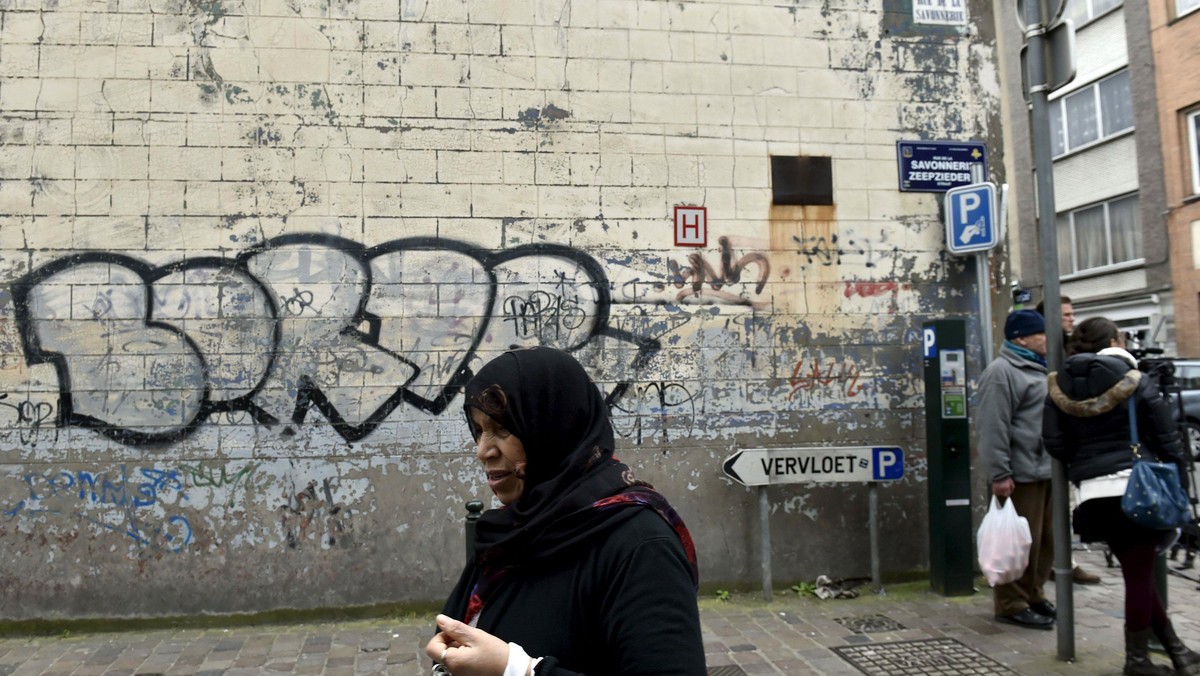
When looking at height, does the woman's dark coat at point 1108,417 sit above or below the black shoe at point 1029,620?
above

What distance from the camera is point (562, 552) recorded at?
1630 millimetres

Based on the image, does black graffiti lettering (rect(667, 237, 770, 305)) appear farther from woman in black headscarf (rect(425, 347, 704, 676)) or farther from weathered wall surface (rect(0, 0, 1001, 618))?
woman in black headscarf (rect(425, 347, 704, 676))

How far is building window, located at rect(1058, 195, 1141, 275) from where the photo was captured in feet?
61.2

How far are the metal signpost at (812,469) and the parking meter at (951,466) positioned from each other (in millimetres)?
305

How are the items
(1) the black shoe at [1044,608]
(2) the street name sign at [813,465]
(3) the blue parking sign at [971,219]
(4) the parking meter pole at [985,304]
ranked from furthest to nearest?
(4) the parking meter pole at [985,304] → (3) the blue parking sign at [971,219] → (2) the street name sign at [813,465] → (1) the black shoe at [1044,608]

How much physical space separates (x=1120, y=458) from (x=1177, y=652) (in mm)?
1087

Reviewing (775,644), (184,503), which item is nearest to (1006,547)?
(775,644)

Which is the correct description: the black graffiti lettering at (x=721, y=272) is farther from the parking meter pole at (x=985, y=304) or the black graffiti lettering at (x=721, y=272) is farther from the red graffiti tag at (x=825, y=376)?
the parking meter pole at (x=985, y=304)

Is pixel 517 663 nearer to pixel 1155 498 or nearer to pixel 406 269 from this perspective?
pixel 1155 498

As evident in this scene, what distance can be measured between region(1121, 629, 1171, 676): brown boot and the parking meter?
1550 mm

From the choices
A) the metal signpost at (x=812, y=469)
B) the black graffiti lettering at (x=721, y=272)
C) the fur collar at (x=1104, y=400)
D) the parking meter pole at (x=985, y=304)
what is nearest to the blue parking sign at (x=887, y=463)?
the metal signpost at (x=812, y=469)

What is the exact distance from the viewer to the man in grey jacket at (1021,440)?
208 inches

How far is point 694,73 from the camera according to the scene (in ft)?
20.1

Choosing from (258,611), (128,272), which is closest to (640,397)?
(258,611)
